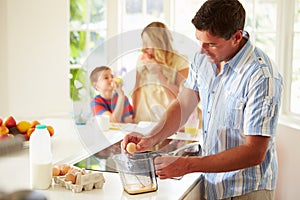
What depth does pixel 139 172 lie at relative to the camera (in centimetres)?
134

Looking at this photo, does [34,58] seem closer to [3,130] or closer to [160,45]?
[160,45]

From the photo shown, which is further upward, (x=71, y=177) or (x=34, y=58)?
(x=34, y=58)

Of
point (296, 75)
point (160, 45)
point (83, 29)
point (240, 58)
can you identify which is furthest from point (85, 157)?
point (83, 29)

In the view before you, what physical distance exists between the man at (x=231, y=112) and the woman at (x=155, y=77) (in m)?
0.37

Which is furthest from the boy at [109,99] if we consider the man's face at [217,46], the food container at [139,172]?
the food container at [139,172]

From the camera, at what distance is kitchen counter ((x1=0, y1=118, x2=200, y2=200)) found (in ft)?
4.14

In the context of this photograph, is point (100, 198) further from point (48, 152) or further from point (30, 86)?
point (30, 86)

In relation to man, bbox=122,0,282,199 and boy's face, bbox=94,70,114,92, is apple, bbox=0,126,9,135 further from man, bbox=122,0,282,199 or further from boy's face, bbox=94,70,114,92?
boy's face, bbox=94,70,114,92

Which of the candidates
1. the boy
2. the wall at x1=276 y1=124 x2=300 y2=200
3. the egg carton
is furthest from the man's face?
the wall at x1=276 y1=124 x2=300 y2=200

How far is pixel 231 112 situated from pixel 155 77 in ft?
2.42

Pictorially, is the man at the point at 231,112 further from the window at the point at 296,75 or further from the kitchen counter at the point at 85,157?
the window at the point at 296,75

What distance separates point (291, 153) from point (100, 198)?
64.8 inches

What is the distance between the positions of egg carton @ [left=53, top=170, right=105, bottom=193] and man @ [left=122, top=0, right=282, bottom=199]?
187 mm

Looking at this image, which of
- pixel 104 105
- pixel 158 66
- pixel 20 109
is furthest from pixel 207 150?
pixel 20 109
